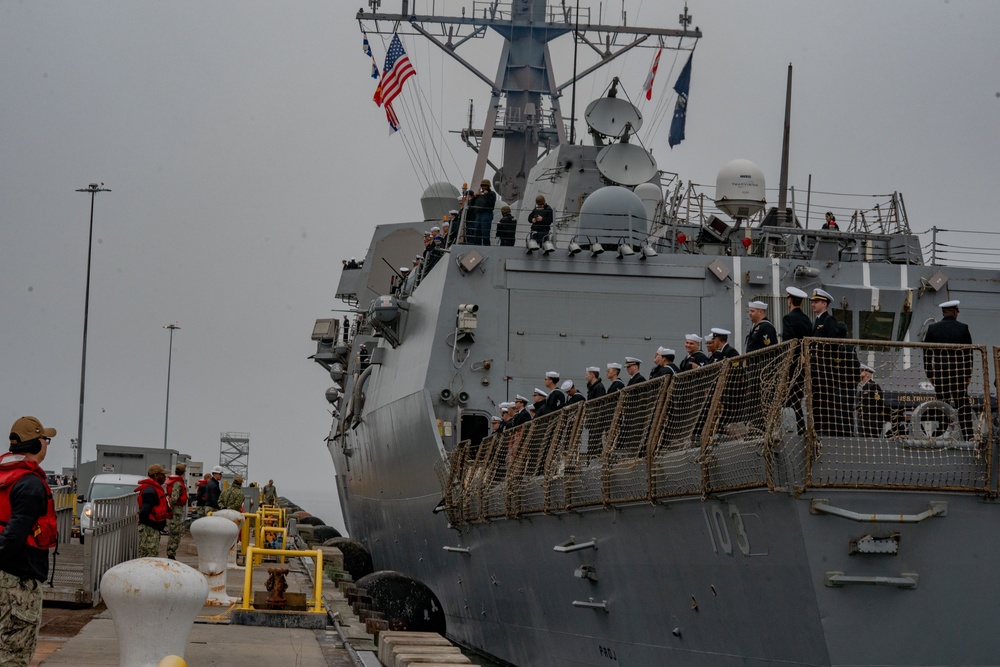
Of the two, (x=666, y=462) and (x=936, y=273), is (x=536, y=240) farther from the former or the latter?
(x=666, y=462)

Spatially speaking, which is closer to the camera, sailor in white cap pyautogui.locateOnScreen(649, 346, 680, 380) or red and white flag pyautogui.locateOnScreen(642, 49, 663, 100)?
sailor in white cap pyautogui.locateOnScreen(649, 346, 680, 380)

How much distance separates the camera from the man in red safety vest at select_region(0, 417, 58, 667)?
6.24 m

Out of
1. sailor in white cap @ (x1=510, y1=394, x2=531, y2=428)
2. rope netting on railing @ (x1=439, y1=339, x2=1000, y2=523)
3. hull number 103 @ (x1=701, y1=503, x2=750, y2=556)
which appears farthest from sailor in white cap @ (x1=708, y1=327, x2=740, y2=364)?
sailor in white cap @ (x1=510, y1=394, x2=531, y2=428)

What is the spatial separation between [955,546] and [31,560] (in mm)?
5690

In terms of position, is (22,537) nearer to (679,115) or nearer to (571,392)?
(571,392)

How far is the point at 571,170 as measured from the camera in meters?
21.0

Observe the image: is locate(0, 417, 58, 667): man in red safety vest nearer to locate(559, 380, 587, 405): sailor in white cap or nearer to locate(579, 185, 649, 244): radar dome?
locate(559, 380, 587, 405): sailor in white cap

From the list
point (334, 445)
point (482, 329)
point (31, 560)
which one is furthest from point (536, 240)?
point (334, 445)

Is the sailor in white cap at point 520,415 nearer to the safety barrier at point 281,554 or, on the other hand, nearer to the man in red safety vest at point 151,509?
the safety barrier at point 281,554

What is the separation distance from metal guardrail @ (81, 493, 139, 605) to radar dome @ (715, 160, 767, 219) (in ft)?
31.2

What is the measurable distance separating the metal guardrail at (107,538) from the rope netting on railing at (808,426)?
5008 millimetres

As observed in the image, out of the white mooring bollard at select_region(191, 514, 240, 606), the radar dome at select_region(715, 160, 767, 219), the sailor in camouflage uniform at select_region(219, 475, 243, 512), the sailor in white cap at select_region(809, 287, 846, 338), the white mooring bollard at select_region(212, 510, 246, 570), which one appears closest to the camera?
the sailor in white cap at select_region(809, 287, 846, 338)

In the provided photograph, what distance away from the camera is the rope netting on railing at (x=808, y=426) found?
8.20 m

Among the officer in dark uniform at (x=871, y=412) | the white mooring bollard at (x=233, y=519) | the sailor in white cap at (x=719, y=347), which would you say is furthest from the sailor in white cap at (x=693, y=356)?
the white mooring bollard at (x=233, y=519)
